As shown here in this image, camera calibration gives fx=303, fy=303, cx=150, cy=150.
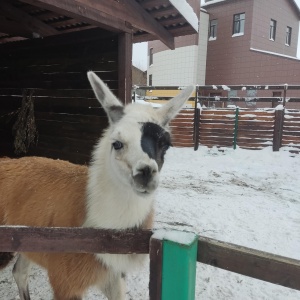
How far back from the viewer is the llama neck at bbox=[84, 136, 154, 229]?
7.04 ft

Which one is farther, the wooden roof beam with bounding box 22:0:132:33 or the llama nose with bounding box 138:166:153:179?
the wooden roof beam with bounding box 22:0:132:33

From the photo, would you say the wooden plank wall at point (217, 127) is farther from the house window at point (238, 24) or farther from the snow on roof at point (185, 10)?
the house window at point (238, 24)

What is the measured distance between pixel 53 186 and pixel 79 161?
3150 millimetres

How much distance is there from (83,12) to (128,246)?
11.8ft

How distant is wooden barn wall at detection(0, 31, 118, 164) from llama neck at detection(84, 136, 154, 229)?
3008mm

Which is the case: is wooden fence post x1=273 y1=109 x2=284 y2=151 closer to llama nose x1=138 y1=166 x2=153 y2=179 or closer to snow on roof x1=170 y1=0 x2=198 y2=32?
snow on roof x1=170 y1=0 x2=198 y2=32

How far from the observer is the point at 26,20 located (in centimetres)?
576

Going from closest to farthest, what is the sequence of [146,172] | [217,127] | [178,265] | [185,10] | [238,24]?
1. [178,265]
2. [146,172]
3. [185,10]
4. [217,127]
5. [238,24]

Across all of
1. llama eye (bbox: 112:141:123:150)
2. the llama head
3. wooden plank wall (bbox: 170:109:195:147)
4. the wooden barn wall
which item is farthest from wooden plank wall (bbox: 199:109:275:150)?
llama eye (bbox: 112:141:123:150)

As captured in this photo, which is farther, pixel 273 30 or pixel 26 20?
pixel 273 30

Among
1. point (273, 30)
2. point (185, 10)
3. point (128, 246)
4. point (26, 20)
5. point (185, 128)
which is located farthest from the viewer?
point (273, 30)

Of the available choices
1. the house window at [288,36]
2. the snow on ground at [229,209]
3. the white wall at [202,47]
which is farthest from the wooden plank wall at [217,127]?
the house window at [288,36]

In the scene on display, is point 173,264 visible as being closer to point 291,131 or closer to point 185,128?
point 291,131

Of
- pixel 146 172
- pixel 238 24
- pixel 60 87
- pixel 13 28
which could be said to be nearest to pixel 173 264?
pixel 146 172
